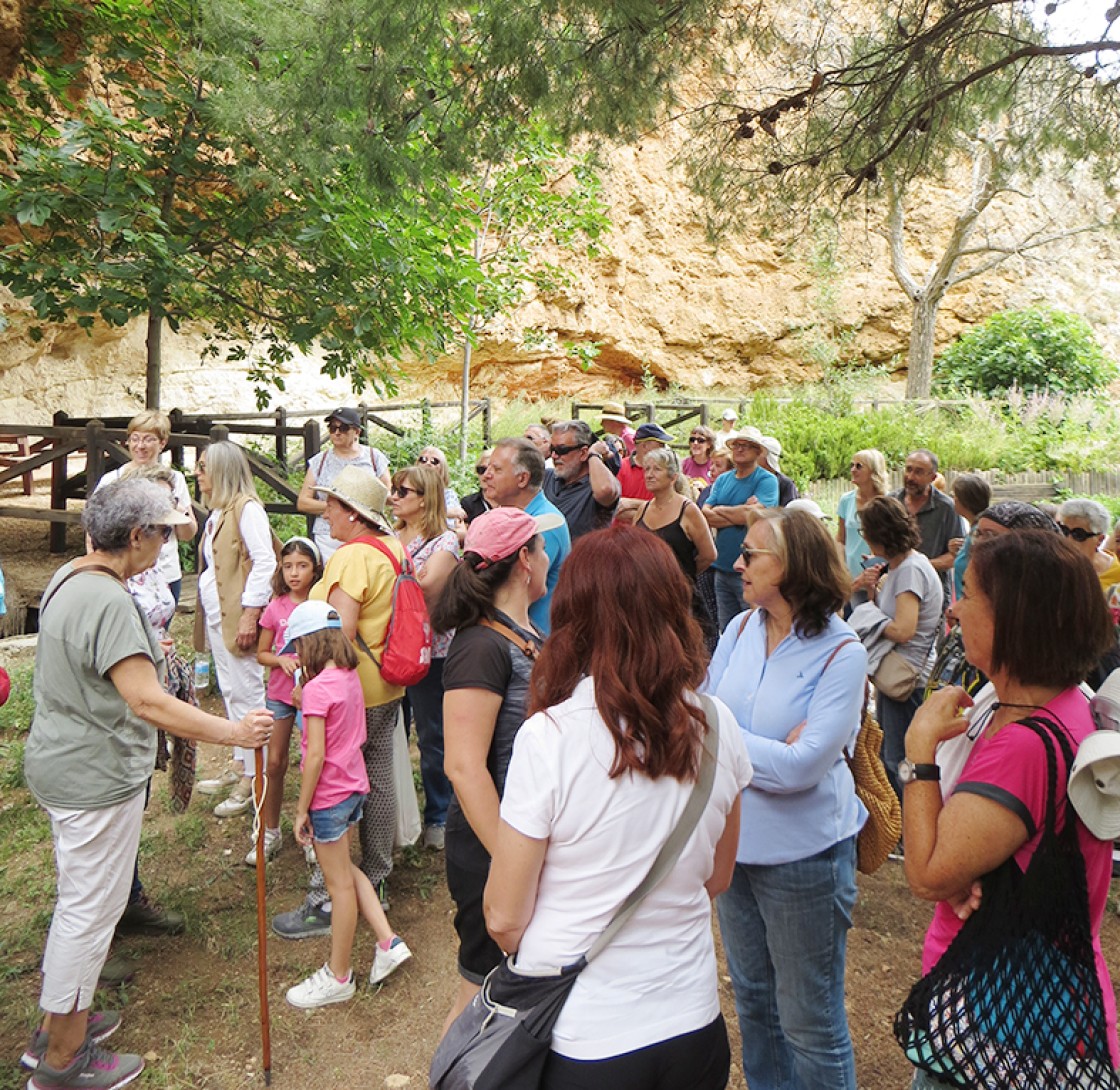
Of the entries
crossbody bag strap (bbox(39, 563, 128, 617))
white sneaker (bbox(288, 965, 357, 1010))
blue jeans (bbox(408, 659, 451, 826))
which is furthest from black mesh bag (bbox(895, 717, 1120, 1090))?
blue jeans (bbox(408, 659, 451, 826))

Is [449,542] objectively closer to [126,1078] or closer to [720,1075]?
[126,1078]

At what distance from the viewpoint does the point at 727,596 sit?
19.7 feet

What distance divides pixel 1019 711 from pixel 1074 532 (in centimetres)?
293

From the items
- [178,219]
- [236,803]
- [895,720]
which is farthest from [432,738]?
[178,219]

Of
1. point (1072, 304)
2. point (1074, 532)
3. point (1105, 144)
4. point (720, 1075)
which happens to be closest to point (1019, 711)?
point (720, 1075)

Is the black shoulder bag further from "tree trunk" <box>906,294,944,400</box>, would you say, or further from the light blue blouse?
"tree trunk" <box>906,294,944,400</box>

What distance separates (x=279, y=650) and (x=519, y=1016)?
9.76 ft

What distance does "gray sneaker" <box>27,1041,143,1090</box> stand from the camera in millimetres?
2920

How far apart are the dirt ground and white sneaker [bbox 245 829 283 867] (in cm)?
4

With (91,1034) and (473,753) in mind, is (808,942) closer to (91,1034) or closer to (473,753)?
(473,753)

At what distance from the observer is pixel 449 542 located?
4.49 meters

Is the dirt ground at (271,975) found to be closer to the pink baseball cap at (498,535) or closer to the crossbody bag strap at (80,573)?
the crossbody bag strap at (80,573)

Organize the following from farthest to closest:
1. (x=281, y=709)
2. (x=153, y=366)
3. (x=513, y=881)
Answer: (x=153, y=366) → (x=281, y=709) → (x=513, y=881)

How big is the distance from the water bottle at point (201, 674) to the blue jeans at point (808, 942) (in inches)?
176
